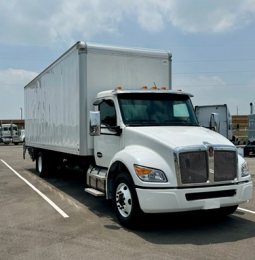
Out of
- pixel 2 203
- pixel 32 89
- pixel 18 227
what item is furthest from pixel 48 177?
pixel 18 227

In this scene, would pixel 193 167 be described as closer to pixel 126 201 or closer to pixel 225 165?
pixel 225 165

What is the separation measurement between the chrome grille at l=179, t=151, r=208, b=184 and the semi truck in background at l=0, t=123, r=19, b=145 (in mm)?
41448

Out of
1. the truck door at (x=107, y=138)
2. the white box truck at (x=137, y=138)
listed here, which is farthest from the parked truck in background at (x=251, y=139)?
the truck door at (x=107, y=138)

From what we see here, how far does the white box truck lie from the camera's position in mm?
5582

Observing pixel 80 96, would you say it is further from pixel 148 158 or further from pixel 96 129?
pixel 148 158

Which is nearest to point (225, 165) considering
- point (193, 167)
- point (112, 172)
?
point (193, 167)

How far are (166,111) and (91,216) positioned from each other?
8.50ft

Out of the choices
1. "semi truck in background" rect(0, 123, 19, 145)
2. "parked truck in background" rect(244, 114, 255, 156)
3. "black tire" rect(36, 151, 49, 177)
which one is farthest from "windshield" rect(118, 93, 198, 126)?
"semi truck in background" rect(0, 123, 19, 145)

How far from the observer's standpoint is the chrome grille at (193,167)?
5570mm

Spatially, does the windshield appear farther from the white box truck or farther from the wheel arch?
the wheel arch

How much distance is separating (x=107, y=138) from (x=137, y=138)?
118cm

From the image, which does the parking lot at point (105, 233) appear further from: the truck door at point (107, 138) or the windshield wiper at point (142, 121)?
the windshield wiper at point (142, 121)

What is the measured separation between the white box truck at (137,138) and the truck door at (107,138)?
2 cm

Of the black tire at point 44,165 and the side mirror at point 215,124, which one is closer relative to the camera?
the side mirror at point 215,124
